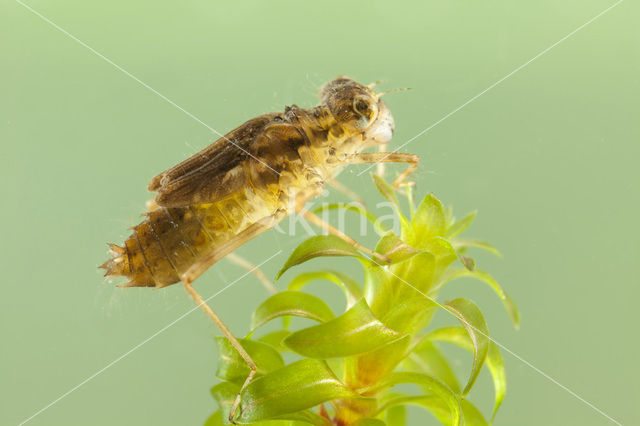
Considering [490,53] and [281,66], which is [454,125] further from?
[281,66]

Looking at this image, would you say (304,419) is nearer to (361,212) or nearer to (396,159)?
(361,212)

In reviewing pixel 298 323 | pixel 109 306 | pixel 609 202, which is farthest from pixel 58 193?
pixel 609 202

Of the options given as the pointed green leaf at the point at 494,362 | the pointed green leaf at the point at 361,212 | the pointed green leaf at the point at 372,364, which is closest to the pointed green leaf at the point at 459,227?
the pointed green leaf at the point at 361,212

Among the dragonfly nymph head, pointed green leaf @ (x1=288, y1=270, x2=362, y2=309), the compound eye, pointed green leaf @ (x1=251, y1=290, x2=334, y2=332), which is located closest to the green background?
the dragonfly nymph head

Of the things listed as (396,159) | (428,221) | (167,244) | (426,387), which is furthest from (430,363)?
(167,244)

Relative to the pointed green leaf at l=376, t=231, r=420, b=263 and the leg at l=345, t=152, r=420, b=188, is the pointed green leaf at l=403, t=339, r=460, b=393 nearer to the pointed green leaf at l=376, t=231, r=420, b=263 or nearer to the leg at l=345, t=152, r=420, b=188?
the pointed green leaf at l=376, t=231, r=420, b=263

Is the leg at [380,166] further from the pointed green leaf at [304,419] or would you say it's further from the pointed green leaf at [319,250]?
the pointed green leaf at [304,419]
